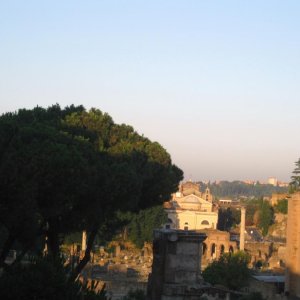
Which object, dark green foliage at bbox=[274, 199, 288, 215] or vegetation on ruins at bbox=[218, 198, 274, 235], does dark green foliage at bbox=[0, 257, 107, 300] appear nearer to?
vegetation on ruins at bbox=[218, 198, 274, 235]

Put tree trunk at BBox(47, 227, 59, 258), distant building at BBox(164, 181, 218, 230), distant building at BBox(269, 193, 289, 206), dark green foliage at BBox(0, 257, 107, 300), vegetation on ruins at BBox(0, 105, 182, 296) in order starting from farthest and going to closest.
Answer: distant building at BBox(269, 193, 289, 206)
distant building at BBox(164, 181, 218, 230)
tree trunk at BBox(47, 227, 59, 258)
vegetation on ruins at BBox(0, 105, 182, 296)
dark green foliage at BBox(0, 257, 107, 300)

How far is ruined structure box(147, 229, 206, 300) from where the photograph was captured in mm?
12047

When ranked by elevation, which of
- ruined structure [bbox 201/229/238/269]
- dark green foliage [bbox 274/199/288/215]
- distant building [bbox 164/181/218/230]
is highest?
dark green foliage [bbox 274/199/288/215]

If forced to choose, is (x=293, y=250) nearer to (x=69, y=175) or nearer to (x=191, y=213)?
(x=69, y=175)

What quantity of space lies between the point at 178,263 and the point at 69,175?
345cm

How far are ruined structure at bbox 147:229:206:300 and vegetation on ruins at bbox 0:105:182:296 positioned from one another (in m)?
1.62

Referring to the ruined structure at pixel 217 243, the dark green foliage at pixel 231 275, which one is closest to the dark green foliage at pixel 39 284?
the dark green foliage at pixel 231 275

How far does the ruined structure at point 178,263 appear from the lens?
39.5 ft

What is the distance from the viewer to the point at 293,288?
27.2 m

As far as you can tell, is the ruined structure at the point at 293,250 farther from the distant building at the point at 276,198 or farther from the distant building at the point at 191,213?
the distant building at the point at 276,198

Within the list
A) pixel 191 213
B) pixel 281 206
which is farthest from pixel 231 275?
pixel 281 206

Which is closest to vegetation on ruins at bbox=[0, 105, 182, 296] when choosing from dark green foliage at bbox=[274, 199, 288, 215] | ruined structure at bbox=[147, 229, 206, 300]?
ruined structure at bbox=[147, 229, 206, 300]

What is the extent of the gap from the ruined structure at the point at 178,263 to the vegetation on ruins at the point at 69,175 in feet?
5.33

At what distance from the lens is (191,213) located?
67062 millimetres
